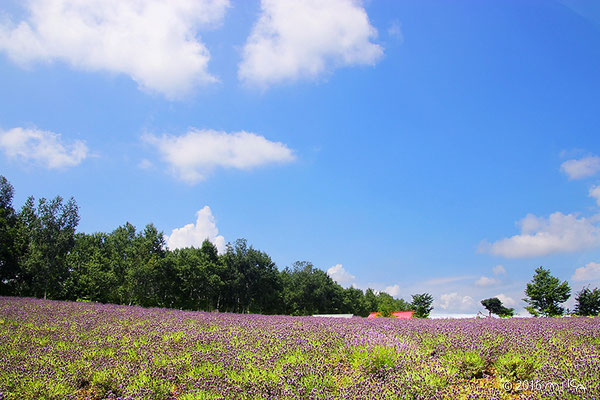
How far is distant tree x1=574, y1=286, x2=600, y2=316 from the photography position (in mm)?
27797

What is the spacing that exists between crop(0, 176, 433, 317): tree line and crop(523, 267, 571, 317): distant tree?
826cm

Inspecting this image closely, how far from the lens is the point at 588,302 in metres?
28.2

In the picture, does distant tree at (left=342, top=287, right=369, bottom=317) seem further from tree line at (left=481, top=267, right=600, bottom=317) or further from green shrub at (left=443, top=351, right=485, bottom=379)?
green shrub at (left=443, top=351, right=485, bottom=379)

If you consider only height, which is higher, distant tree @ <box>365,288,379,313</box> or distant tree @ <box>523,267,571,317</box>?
distant tree @ <box>523,267,571,317</box>

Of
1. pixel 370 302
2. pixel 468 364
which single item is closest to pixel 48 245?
pixel 468 364

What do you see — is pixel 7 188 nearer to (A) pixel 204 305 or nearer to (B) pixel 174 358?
(A) pixel 204 305

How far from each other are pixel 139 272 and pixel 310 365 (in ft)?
101

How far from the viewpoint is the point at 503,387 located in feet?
16.5

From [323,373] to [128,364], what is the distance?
138 inches

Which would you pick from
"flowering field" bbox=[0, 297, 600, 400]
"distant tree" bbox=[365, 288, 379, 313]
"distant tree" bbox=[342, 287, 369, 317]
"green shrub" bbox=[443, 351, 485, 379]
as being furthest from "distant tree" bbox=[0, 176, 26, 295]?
"distant tree" bbox=[365, 288, 379, 313]

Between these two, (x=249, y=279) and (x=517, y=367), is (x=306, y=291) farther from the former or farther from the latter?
(x=517, y=367)

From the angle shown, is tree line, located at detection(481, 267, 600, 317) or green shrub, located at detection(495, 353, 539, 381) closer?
green shrub, located at detection(495, 353, 539, 381)

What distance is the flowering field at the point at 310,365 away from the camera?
468 cm

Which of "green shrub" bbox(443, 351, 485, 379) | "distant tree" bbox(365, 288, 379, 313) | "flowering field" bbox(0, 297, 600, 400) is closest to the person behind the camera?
"flowering field" bbox(0, 297, 600, 400)
